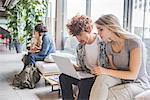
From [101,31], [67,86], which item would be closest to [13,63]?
[67,86]

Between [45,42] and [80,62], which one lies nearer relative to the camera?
[80,62]

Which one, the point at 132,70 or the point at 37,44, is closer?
the point at 132,70

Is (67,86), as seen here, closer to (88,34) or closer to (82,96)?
(82,96)

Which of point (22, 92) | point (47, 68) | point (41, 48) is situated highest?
point (41, 48)

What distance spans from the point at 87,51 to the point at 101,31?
45 centimetres

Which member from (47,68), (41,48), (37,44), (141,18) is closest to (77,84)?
(141,18)

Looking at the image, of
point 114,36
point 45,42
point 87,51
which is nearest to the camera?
point 114,36

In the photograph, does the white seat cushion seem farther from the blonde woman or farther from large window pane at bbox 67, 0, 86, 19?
the blonde woman

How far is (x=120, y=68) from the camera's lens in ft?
7.40

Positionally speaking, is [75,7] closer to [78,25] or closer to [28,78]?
[28,78]

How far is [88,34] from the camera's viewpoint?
2.67 metres

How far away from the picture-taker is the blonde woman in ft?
6.88

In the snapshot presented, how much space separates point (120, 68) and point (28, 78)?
7.17 ft

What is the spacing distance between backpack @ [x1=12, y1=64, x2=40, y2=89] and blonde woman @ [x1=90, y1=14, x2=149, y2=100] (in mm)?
2050
